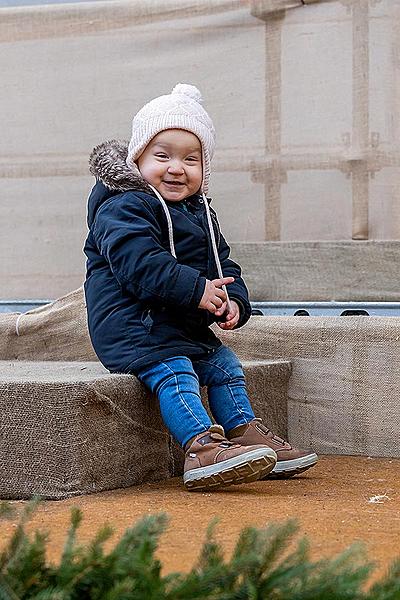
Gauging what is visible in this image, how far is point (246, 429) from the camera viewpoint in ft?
9.59

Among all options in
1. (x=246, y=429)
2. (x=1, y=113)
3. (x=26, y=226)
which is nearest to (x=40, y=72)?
(x=1, y=113)

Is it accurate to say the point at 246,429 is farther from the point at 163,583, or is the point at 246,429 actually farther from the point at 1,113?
the point at 1,113

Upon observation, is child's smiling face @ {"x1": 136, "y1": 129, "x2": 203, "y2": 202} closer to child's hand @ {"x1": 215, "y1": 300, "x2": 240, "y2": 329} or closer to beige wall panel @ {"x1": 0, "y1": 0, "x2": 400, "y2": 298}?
child's hand @ {"x1": 215, "y1": 300, "x2": 240, "y2": 329}

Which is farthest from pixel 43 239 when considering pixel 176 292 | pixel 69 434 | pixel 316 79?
pixel 69 434

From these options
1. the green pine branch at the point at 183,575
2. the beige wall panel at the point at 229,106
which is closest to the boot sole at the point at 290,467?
the beige wall panel at the point at 229,106

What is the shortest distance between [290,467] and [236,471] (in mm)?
328

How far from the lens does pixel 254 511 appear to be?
244cm

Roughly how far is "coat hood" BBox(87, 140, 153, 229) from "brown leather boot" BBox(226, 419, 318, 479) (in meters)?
0.62

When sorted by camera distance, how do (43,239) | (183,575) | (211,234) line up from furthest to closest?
(43,239) → (211,234) → (183,575)

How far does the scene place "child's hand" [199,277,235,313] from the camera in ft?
9.27

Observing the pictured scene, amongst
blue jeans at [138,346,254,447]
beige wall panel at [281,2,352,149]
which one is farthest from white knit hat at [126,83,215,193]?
beige wall panel at [281,2,352,149]

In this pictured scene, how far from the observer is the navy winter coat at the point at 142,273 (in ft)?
9.25

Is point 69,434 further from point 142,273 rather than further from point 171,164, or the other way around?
point 171,164

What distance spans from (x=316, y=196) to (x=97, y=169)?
144cm
